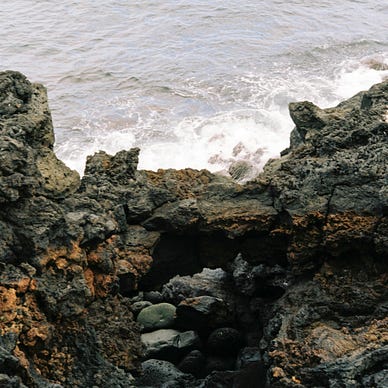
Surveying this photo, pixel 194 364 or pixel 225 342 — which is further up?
pixel 225 342

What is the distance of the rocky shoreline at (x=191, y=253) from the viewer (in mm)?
6578

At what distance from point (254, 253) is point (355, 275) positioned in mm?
1441

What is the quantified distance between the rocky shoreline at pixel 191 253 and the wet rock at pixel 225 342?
0.8 inches

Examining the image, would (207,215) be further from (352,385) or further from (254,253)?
(352,385)

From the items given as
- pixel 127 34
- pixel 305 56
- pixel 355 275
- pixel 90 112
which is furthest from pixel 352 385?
pixel 127 34

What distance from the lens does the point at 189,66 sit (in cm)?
2464

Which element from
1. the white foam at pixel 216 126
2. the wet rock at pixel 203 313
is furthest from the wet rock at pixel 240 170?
the wet rock at pixel 203 313

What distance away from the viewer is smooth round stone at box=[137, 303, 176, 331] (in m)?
10.4

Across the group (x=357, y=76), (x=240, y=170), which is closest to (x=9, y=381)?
(x=240, y=170)

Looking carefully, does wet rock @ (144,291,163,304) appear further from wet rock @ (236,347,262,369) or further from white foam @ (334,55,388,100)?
white foam @ (334,55,388,100)

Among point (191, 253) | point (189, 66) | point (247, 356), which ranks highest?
point (191, 253)

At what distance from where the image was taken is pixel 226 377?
8484 millimetres

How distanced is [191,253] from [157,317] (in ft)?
7.07

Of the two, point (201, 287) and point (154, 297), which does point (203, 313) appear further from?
point (154, 297)
